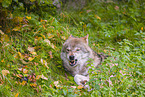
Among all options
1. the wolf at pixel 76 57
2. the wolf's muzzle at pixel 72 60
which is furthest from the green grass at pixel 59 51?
the wolf's muzzle at pixel 72 60

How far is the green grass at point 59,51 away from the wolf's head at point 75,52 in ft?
1.18

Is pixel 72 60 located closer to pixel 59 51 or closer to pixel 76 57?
pixel 76 57

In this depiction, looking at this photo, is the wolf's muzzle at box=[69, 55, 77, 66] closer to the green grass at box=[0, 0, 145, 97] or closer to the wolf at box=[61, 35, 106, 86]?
the wolf at box=[61, 35, 106, 86]

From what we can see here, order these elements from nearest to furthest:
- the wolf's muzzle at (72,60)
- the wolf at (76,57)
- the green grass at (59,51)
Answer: the green grass at (59,51) → the wolf's muzzle at (72,60) → the wolf at (76,57)

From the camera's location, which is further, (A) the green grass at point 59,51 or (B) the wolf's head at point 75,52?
(B) the wolf's head at point 75,52

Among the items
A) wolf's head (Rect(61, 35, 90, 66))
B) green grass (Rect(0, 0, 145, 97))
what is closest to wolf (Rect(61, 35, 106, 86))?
wolf's head (Rect(61, 35, 90, 66))

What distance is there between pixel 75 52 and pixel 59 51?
74 cm

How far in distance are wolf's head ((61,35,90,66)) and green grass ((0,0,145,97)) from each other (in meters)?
0.36

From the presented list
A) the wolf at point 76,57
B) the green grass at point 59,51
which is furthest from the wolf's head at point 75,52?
the green grass at point 59,51

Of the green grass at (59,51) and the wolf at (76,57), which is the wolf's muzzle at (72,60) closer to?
the wolf at (76,57)

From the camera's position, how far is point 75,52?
581 centimetres

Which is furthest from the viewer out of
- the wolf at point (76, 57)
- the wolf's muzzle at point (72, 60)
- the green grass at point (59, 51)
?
the wolf at point (76, 57)

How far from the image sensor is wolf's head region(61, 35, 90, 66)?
18.9 feet

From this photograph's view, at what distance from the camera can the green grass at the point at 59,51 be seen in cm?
423
